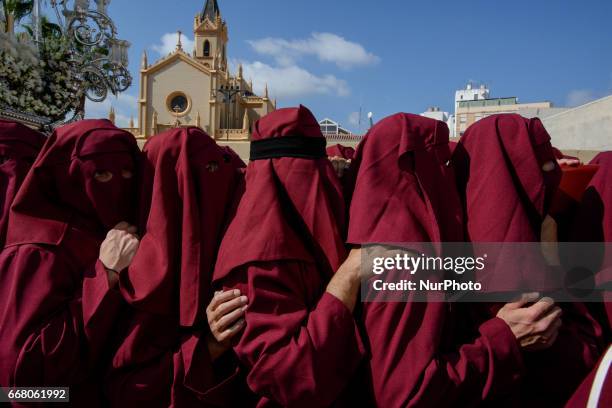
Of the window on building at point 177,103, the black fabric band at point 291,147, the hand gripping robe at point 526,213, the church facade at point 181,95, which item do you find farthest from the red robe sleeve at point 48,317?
the window on building at point 177,103

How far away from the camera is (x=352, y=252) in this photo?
6.56 feet

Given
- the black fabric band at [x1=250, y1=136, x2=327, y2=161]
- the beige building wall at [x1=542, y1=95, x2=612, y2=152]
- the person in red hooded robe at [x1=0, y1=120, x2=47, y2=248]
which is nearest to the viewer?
the black fabric band at [x1=250, y1=136, x2=327, y2=161]

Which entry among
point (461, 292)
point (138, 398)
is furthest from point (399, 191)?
point (138, 398)

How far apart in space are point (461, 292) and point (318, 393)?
2.55 feet

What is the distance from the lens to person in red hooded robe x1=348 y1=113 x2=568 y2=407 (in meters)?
1.81

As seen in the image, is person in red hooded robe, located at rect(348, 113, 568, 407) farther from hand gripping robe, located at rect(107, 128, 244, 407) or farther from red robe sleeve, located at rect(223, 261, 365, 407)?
hand gripping robe, located at rect(107, 128, 244, 407)

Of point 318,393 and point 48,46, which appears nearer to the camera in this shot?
point 318,393

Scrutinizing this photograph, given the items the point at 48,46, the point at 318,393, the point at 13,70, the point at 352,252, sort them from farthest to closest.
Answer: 1. the point at 48,46
2. the point at 13,70
3. the point at 352,252
4. the point at 318,393

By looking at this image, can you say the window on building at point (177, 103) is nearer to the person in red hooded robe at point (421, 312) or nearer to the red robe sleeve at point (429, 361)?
the person in red hooded robe at point (421, 312)

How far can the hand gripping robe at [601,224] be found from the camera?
214cm

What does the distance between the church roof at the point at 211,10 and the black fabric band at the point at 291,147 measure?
6539 cm

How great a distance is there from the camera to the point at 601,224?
2.26m

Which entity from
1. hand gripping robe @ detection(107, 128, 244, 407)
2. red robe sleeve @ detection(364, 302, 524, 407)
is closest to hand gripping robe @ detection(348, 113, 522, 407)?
red robe sleeve @ detection(364, 302, 524, 407)

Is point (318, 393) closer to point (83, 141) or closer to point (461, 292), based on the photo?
point (461, 292)
